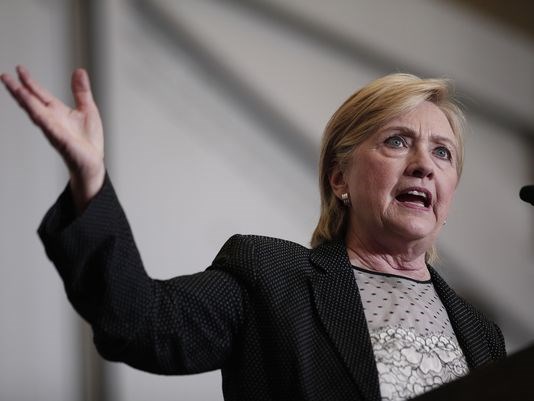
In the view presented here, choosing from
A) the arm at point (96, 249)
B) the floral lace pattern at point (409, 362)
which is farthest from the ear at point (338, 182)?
the arm at point (96, 249)

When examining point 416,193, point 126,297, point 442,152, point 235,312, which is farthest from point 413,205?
point 126,297

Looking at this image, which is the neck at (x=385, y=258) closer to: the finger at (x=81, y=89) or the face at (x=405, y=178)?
the face at (x=405, y=178)

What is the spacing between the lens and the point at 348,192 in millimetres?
1346

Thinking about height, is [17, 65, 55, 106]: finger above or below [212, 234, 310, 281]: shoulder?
above

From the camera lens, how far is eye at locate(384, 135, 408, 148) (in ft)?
4.20

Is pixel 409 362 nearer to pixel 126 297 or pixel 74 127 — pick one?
pixel 126 297

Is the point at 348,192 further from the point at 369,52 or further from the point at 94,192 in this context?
the point at 369,52

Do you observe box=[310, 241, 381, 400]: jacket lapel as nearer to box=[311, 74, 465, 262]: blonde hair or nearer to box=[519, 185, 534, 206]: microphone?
box=[311, 74, 465, 262]: blonde hair

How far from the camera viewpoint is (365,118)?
1318 millimetres

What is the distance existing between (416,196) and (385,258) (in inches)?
4.6

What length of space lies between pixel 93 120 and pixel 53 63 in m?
1.08

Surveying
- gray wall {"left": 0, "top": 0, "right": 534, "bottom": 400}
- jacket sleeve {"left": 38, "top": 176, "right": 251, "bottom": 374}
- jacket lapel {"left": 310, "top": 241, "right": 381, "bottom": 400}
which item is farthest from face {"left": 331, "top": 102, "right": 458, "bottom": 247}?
gray wall {"left": 0, "top": 0, "right": 534, "bottom": 400}

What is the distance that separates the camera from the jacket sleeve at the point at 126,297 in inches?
33.2

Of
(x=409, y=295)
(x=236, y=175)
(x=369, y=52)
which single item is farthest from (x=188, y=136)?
(x=409, y=295)
